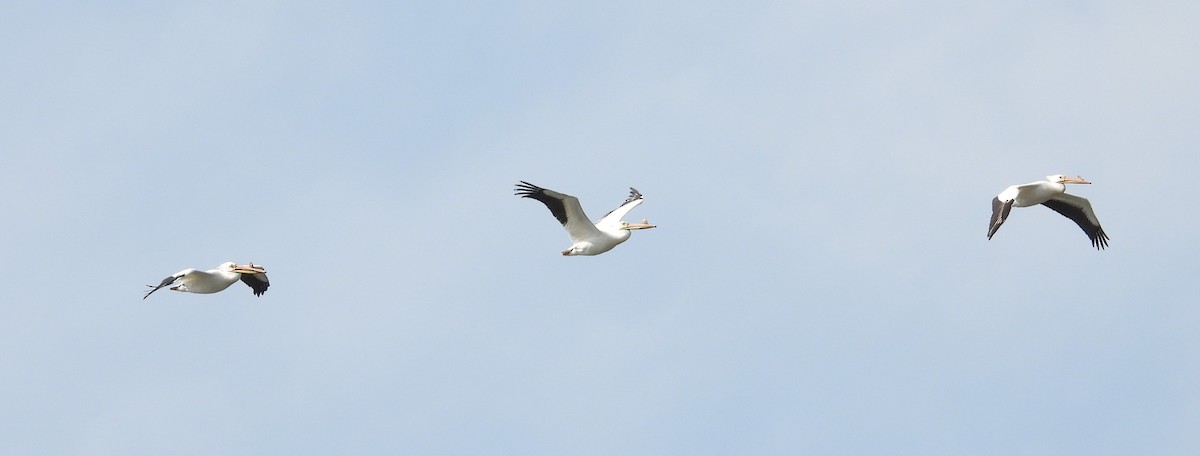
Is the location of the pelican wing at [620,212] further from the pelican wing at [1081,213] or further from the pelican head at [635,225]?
the pelican wing at [1081,213]

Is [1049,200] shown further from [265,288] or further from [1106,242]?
[265,288]

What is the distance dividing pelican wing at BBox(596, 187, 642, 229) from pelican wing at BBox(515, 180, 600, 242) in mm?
681

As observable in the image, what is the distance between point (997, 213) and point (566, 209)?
5.26m

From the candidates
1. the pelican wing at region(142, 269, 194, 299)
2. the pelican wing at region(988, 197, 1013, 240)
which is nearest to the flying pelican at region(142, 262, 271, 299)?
the pelican wing at region(142, 269, 194, 299)

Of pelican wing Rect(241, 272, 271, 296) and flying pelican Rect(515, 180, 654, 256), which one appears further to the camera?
pelican wing Rect(241, 272, 271, 296)

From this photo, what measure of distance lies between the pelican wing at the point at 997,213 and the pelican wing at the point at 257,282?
9669mm

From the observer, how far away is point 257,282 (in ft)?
79.7

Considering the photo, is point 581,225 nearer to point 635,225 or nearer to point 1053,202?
point 635,225

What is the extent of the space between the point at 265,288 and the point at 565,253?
178 inches

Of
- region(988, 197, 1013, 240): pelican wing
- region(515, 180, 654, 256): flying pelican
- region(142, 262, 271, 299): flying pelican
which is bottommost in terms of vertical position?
region(988, 197, 1013, 240): pelican wing

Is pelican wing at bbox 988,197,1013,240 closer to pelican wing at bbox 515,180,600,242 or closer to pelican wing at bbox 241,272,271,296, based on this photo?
pelican wing at bbox 515,180,600,242

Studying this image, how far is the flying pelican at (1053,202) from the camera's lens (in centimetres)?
2205

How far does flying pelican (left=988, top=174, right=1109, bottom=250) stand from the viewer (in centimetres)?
2205

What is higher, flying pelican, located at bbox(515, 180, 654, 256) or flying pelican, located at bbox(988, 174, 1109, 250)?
flying pelican, located at bbox(515, 180, 654, 256)
